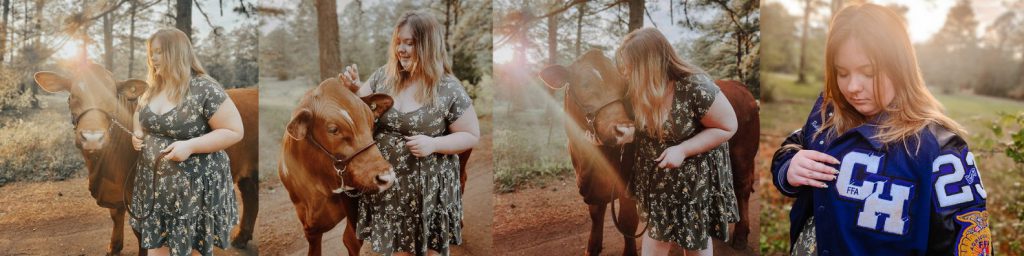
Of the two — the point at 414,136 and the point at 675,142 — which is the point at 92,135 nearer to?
the point at 414,136

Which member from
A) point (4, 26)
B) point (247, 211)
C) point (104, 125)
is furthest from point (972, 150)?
point (4, 26)

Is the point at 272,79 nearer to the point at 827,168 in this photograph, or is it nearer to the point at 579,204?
the point at 579,204

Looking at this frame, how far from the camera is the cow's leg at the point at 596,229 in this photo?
15.2 ft

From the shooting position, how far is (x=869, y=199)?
115 inches

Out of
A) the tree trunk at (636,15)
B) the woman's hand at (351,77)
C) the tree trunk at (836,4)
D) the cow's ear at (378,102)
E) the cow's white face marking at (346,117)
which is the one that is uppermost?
the tree trunk at (836,4)

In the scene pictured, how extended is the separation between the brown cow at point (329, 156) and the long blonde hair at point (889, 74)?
7.20 ft

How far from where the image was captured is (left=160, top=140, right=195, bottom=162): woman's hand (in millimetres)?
3850

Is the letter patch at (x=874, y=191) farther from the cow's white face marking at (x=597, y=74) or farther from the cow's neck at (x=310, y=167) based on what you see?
the cow's neck at (x=310, y=167)

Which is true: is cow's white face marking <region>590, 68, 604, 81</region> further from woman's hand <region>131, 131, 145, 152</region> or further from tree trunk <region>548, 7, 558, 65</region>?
woman's hand <region>131, 131, 145, 152</region>

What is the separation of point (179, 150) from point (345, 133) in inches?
32.5

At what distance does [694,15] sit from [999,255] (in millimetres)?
3595

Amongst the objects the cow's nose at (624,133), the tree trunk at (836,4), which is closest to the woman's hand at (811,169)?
the cow's nose at (624,133)

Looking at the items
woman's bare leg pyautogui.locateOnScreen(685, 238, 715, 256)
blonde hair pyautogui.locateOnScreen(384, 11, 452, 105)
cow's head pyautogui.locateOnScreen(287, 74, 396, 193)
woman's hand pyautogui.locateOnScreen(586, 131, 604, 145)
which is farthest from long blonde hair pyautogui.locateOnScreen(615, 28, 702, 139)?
cow's head pyautogui.locateOnScreen(287, 74, 396, 193)

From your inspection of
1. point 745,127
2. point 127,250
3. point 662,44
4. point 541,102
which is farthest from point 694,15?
point 127,250
